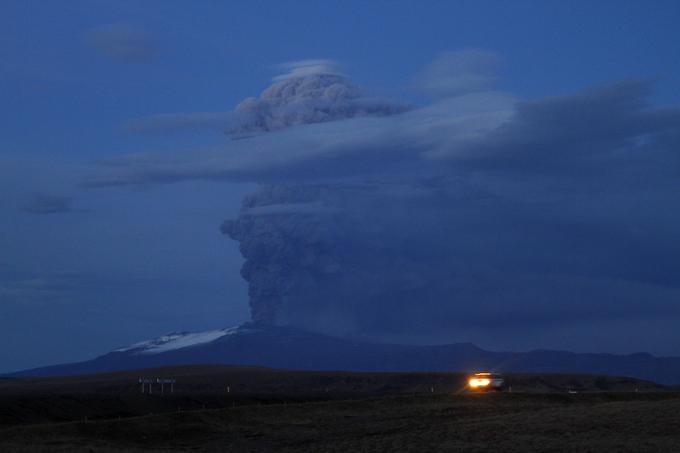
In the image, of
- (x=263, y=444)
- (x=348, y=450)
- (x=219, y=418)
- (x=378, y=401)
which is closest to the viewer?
(x=348, y=450)

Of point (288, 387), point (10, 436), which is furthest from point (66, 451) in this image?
point (288, 387)

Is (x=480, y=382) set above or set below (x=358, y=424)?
above

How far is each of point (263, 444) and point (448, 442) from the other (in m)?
8.36

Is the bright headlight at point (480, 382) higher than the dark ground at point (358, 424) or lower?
higher

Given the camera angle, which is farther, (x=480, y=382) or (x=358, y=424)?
(x=480, y=382)

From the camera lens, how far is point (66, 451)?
40125 millimetres

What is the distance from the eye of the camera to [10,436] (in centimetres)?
4528

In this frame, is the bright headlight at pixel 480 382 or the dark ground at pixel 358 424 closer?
the dark ground at pixel 358 424

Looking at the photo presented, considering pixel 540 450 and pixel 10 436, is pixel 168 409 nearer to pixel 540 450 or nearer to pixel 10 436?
pixel 10 436

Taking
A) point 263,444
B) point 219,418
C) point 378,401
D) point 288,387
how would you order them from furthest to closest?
point 288,387, point 378,401, point 219,418, point 263,444

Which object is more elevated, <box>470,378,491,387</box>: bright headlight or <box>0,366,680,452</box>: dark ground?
<box>470,378,491,387</box>: bright headlight

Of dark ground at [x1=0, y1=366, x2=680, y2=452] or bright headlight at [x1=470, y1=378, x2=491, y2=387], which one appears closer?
dark ground at [x1=0, y1=366, x2=680, y2=452]

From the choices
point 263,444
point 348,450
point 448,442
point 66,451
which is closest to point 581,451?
point 448,442

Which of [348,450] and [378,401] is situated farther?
[378,401]
